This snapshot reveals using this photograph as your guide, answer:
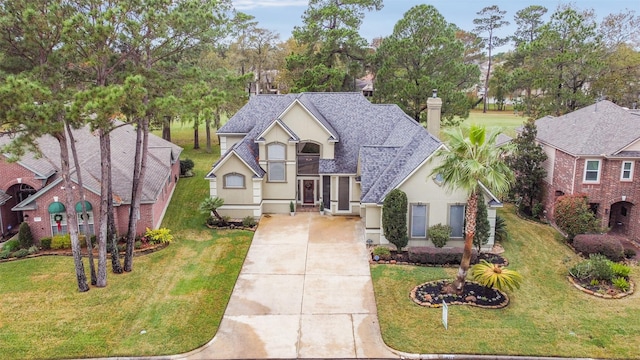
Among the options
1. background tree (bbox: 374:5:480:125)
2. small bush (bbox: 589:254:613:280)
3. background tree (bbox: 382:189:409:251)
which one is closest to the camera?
small bush (bbox: 589:254:613:280)

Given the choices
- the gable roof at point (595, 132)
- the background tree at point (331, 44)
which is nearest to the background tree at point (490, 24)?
the background tree at point (331, 44)

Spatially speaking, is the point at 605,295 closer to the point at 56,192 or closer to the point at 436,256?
the point at 436,256

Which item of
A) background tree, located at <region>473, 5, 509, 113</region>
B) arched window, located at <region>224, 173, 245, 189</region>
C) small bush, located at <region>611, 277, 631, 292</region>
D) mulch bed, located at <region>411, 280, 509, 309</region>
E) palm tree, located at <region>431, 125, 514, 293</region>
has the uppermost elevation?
background tree, located at <region>473, 5, 509, 113</region>

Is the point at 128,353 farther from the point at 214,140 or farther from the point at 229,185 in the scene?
the point at 214,140

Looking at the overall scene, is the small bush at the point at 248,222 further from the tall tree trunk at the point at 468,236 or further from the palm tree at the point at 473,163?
the palm tree at the point at 473,163

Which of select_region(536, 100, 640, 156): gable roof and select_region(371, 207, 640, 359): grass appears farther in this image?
select_region(536, 100, 640, 156): gable roof

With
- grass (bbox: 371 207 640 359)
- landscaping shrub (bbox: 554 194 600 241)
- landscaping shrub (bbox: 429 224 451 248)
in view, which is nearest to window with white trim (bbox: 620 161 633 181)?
landscaping shrub (bbox: 554 194 600 241)

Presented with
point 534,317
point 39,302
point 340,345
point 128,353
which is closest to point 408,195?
point 534,317

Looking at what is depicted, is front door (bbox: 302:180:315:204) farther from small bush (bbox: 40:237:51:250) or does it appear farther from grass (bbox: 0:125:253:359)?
small bush (bbox: 40:237:51:250)
